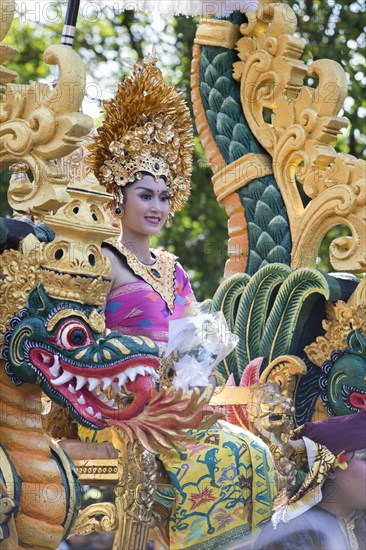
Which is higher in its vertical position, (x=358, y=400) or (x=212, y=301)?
(x=212, y=301)

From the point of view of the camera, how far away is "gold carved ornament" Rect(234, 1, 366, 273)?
5844mm

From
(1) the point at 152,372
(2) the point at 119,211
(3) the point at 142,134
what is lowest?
(1) the point at 152,372

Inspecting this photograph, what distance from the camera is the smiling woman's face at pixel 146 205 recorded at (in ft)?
17.0

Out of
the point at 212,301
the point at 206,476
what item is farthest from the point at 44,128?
the point at 212,301

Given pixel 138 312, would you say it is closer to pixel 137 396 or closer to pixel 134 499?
pixel 134 499

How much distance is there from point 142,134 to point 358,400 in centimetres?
139

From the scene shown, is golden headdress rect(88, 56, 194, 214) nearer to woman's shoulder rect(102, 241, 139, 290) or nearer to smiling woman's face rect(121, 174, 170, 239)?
smiling woman's face rect(121, 174, 170, 239)

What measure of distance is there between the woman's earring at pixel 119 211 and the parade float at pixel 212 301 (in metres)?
0.23

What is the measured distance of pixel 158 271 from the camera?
208 inches

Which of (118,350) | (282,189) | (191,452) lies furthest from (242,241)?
(118,350)

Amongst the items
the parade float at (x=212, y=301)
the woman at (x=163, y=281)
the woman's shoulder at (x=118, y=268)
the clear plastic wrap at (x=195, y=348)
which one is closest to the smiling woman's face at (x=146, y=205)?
the woman at (x=163, y=281)

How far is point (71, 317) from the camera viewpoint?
4176 mm

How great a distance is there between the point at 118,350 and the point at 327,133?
2.23 meters

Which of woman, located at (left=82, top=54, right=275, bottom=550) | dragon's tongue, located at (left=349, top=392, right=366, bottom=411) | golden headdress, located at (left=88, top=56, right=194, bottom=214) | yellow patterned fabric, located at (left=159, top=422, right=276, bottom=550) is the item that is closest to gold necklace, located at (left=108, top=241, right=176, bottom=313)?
woman, located at (left=82, top=54, right=275, bottom=550)
